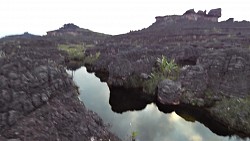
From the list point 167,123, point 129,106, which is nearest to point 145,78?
point 129,106

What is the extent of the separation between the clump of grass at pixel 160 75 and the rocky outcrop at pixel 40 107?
20.7 m

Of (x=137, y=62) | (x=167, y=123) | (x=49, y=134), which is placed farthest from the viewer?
(x=137, y=62)

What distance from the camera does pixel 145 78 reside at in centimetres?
4597

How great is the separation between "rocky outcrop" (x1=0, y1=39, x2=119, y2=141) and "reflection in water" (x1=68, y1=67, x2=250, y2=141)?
24.4ft

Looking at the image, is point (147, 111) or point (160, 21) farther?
point (160, 21)

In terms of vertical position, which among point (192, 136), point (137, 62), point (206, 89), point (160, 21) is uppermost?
point (160, 21)

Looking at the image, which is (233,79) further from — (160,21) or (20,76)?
(160,21)

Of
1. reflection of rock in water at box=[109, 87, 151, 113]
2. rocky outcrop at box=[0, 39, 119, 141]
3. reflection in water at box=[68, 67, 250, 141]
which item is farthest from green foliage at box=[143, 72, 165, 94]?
rocky outcrop at box=[0, 39, 119, 141]

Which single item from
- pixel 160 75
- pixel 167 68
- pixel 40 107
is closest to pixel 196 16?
pixel 167 68

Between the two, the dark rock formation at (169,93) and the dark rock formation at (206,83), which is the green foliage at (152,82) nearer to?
the dark rock formation at (206,83)

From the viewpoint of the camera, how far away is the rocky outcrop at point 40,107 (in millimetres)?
17859

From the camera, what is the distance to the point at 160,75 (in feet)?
149

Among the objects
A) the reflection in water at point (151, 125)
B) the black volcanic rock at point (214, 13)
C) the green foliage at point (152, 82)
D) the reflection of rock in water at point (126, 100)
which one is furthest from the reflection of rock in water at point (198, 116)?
the black volcanic rock at point (214, 13)

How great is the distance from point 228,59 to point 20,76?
111ft
